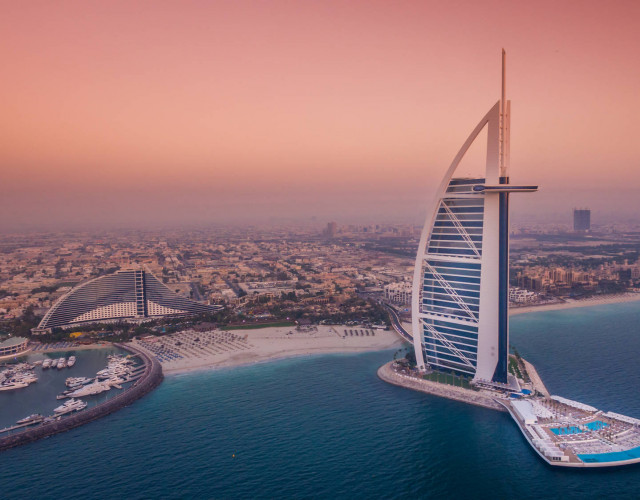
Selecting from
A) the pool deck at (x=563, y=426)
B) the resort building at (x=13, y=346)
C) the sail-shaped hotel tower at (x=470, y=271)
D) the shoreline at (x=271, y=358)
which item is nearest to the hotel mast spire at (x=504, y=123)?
the sail-shaped hotel tower at (x=470, y=271)

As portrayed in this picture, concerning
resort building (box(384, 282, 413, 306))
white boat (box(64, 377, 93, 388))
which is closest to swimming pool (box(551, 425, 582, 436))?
white boat (box(64, 377, 93, 388))

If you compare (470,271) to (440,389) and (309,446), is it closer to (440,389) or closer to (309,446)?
(440,389)

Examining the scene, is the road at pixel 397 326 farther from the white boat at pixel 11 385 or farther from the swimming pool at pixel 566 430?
the white boat at pixel 11 385

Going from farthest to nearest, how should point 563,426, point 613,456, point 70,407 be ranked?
point 70,407
point 563,426
point 613,456

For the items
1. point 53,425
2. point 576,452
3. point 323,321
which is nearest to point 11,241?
point 323,321

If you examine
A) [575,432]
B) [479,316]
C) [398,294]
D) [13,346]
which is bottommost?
[575,432]

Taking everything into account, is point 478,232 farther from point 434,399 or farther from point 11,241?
point 11,241

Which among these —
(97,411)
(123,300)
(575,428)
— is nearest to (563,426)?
(575,428)
